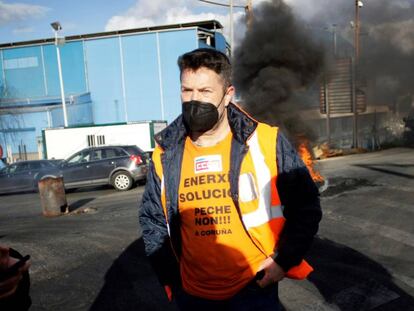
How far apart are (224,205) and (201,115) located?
507 millimetres

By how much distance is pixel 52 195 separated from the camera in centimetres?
860

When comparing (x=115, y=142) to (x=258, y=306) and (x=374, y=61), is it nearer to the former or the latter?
(x=374, y=61)

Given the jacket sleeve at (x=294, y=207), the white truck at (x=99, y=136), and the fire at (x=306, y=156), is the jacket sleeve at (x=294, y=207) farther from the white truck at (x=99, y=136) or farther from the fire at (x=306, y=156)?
the white truck at (x=99, y=136)

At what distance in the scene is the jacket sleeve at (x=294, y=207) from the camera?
1.95 m

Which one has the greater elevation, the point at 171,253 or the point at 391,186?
the point at 171,253

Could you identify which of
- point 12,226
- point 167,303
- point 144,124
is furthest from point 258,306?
point 144,124

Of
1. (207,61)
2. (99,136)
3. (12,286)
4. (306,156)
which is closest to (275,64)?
(306,156)

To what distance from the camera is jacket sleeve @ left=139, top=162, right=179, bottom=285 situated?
2.20 m

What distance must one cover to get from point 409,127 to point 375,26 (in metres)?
10.6

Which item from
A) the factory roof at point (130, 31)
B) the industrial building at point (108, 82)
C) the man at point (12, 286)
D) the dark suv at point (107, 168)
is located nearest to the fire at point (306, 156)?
the dark suv at point (107, 168)

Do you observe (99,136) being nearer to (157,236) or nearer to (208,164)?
(157,236)

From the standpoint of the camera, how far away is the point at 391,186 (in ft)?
29.2

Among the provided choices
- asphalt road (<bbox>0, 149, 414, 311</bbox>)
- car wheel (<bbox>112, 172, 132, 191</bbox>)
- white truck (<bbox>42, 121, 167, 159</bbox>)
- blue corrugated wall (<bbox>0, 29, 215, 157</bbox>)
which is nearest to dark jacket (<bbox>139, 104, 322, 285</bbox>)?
asphalt road (<bbox>0, 149, 414, 311</bbox>)

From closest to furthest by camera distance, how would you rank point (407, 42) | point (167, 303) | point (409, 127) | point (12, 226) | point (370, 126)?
point (167, 303) → point (12, 226) → point (407, 42) → point (409, 127) → point (370, 126)
